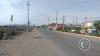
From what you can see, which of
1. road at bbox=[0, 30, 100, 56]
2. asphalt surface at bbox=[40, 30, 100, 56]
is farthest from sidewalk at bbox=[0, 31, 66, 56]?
asphalt surface at bbox=[40, 30, 100, 56]

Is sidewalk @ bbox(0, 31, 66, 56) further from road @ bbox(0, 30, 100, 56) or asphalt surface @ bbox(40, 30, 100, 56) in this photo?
asphalt surface @ bbox(40, 30, 100, 56)

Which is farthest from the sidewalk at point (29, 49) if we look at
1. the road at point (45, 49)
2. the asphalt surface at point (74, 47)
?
the asphalt surface at point (74, 47)

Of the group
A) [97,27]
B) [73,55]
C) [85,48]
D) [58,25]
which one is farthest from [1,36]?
[58,25]

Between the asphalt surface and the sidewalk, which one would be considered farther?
the sidewalk

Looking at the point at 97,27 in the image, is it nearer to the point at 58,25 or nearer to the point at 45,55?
the point at 45,55

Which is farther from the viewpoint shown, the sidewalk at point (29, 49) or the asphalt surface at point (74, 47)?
the sidewalk at point (29, 49)

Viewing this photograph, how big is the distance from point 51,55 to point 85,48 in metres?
4.02

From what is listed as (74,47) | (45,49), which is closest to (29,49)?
(45,49)

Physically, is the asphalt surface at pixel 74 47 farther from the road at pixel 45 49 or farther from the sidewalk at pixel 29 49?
the sidewalk at pixel 29 49

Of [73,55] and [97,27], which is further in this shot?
[97,27]

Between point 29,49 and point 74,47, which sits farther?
point 74,47

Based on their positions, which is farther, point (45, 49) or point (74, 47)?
point (74, 47)

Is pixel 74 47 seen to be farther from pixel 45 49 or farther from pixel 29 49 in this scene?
pixel 29 49

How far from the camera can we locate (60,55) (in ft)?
48.4
